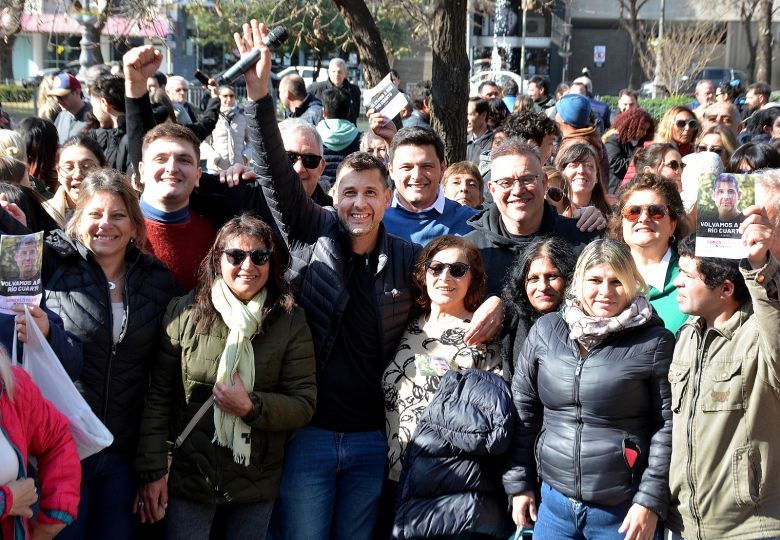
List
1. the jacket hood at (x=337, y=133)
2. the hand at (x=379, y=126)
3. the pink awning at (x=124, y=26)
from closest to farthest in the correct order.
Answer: the hand at (x=379, y=126)
the jacket hood at (x=337, y=133)
the pink awning at (x=124, y=26)

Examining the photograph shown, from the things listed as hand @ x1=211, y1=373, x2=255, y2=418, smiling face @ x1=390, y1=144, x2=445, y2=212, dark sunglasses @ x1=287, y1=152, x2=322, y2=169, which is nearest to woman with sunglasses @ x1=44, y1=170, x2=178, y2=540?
hand @ x1=211, y1=373, x2=255, y2=418

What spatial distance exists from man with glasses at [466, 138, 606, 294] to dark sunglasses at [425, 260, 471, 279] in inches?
14.6

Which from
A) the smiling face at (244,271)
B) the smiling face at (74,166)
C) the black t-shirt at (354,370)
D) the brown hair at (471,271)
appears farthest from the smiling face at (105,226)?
A: the smiling face at (74,166)

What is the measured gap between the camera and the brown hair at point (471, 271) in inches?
172

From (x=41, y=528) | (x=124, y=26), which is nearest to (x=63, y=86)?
(x=124, y=26)

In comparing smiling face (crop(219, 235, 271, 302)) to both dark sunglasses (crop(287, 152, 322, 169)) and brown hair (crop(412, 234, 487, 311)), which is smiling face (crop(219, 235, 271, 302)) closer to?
brown hair (crop(412, 234, 487, 311))

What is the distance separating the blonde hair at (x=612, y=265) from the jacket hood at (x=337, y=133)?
16.5 feet

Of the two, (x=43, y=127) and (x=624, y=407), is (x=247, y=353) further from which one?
(x=43, y=127)

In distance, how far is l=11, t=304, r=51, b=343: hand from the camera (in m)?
3.59

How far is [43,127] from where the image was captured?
21.0 feet

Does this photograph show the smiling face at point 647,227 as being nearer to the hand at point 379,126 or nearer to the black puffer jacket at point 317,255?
the black puffer jacket at point 317,255

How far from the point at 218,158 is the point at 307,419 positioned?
769 cm

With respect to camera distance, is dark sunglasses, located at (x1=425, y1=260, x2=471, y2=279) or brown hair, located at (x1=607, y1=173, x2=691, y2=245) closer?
dark sunglasses, located at (x1=425, y1=260, x2=471, y2=279)

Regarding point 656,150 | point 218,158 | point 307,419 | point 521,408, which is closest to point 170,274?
point 307,419
